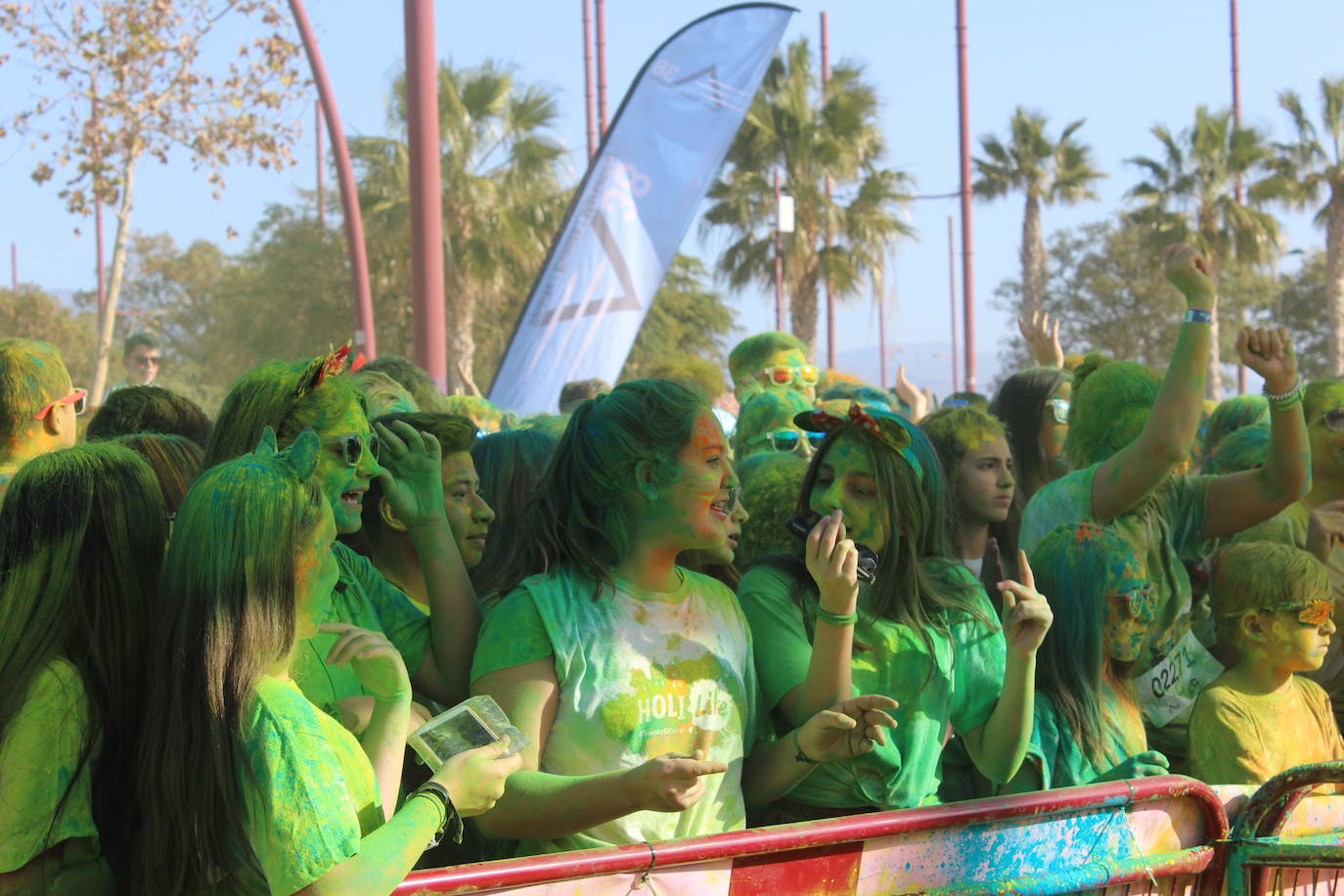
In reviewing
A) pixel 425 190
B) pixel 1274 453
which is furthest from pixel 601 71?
pixel 1274 453

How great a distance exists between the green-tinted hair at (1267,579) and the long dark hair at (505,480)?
1957mm

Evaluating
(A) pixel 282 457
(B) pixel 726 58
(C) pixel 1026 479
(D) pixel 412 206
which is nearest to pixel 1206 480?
(C) pixel 1026 479

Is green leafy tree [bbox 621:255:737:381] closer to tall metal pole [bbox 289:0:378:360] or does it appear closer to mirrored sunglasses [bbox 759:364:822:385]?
tall metal pole [bbox 289:0:378:360]

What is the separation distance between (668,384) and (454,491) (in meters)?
0.73

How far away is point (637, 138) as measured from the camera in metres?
9.98

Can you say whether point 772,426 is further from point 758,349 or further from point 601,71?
point 601,71

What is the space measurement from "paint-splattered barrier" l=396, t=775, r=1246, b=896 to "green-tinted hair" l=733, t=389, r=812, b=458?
2.68 meters

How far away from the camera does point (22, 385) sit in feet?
12.7

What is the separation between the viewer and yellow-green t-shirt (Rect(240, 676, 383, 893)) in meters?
1.94

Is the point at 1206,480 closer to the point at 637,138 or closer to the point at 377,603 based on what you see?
the point at 377,603

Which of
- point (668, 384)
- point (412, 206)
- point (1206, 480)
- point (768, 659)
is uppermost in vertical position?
point (412, 206)

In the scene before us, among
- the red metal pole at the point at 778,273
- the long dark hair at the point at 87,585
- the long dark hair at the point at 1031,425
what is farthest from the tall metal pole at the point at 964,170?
the long dark hair at the point at 87,585

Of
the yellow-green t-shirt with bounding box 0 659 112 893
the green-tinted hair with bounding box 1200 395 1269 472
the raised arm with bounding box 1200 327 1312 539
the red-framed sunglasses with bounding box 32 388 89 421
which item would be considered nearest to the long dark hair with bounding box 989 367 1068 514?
the green-tinted hair with bounding box 1200 395 1269 472

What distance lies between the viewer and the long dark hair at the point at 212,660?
2020mm
